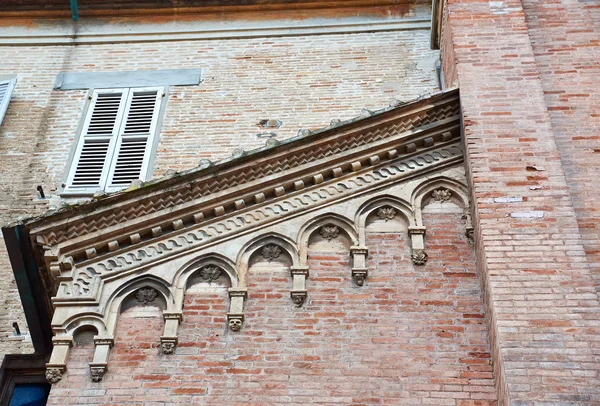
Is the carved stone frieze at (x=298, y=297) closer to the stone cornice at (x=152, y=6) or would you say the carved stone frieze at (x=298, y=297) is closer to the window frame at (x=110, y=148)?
the window frame at (x=110, y=148)

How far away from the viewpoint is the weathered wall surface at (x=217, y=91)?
1224cm

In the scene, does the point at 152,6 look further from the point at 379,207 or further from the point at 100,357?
the point at 100,357

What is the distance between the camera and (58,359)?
7457mm

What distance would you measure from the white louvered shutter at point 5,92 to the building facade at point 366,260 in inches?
111

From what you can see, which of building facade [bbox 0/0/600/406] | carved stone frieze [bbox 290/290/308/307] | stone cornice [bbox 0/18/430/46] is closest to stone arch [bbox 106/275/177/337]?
building facade [bbox 0/0/600/406]

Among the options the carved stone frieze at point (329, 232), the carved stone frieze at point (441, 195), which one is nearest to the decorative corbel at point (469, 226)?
the carved stone frieze at point (441, 195)

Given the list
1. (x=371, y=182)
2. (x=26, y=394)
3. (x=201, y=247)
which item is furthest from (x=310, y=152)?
(x=26, y=394)

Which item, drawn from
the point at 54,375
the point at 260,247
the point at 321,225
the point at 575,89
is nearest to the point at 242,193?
the point at 260,247

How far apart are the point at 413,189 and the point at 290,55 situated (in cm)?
544

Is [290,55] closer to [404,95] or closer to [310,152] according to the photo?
[404,95]

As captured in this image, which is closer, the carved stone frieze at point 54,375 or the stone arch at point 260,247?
the carved stone frieze at point 54,375

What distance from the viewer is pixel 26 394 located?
31.1 ft

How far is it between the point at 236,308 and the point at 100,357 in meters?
1.22

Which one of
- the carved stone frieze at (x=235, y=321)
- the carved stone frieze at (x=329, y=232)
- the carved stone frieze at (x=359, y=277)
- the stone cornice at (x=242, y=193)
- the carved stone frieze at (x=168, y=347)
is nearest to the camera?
the carved stone frieze at (x=168, y=347)
